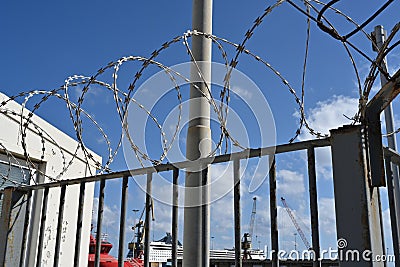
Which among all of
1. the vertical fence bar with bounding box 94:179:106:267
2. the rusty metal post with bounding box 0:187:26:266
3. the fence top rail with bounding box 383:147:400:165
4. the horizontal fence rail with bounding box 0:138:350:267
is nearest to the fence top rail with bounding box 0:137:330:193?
the horizontal fence rail with bounding box 0:138:350:267

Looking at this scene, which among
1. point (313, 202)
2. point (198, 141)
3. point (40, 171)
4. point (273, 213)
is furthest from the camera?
point (40, 171)

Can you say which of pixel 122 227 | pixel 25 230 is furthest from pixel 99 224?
pixel 25 230

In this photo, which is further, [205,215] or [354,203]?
[205,215]

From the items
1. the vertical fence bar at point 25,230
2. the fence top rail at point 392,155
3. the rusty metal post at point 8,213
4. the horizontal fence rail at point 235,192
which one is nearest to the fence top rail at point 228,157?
the horizontal fence rail at point 235,192

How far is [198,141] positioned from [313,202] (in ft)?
4.93

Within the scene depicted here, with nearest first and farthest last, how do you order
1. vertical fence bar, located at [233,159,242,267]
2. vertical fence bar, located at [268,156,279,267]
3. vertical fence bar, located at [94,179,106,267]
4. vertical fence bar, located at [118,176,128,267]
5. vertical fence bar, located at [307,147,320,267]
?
vertical fence bar, located at [307,147,320,267]
vertical fence bar, located at [268,156,279,267]
vertical fence bar, located at [233,159,242,267]
vertical fence bar, located at [118,176,128,267]
vertical fence bar, located at [94,179,106,267]

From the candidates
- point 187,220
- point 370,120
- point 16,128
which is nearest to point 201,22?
point 187,220

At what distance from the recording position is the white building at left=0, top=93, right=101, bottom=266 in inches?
214

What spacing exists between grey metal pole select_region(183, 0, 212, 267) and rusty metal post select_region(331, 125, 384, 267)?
769 millimetres

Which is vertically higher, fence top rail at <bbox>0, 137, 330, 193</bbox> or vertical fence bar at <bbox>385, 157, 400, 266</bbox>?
fence top rail at <bbox>0, 137, 330, 193</bbox>

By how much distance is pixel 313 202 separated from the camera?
190 cm

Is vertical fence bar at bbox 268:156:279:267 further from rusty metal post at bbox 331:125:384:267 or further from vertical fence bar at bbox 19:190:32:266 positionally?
vertical fence bar at bbox 19:190:32:266

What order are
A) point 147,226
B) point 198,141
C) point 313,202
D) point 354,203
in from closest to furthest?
point 354,203, point 313,202, point 147,226, point 198,141

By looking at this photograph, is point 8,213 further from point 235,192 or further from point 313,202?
point 313,202
